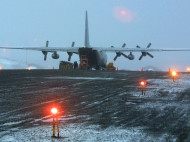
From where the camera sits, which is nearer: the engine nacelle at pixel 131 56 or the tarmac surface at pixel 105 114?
the tarmac surface at pixel 105 114

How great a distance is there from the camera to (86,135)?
354 inches

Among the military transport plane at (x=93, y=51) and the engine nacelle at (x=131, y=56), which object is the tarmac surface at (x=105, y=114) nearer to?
the military transport plane at (x=93, y=51)

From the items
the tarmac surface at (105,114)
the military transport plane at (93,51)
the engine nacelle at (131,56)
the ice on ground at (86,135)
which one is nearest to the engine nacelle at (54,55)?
the military transport plane at (93,51)

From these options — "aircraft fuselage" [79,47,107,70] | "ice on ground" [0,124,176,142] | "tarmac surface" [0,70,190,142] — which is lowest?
"ice on ground" [0,124,176,142]

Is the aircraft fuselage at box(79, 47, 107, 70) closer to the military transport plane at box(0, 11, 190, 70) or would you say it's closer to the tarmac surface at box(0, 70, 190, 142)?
the military transport plane at box(0, 11, 190, 70)

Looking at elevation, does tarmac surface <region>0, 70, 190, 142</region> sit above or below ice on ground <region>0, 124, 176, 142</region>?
above

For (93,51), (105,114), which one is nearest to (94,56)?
(93,51)

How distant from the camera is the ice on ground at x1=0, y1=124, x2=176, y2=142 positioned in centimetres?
847

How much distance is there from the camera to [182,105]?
14820 millimetres

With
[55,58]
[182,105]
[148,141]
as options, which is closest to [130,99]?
[182,105]

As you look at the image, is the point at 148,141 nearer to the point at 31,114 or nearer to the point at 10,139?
the point at 10,139

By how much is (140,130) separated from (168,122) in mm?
1624

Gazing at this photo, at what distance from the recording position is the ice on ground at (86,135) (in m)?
8.47

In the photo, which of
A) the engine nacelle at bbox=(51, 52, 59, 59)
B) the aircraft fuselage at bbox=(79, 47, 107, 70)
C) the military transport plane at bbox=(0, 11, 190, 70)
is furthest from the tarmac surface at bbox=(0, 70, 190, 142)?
the engine nacelle at bbox=(51, 52, 59, 59)
